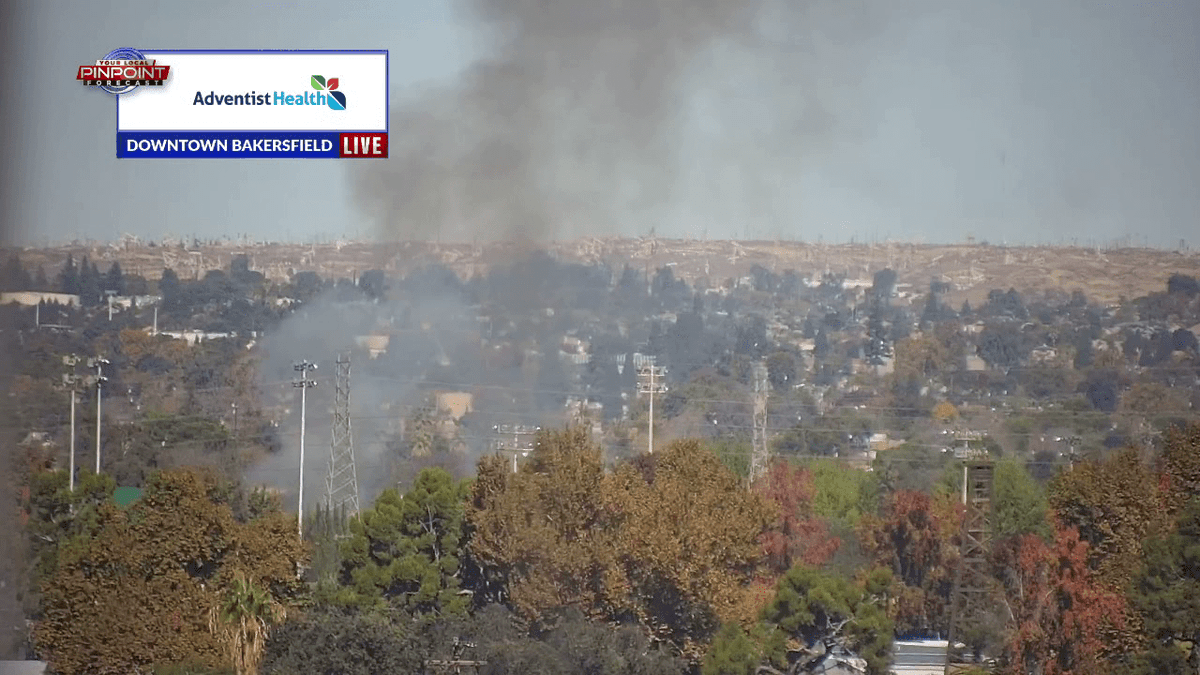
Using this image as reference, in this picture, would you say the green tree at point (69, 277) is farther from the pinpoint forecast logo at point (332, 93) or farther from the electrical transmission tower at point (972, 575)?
the electrical transmission tower at point (972, 575)

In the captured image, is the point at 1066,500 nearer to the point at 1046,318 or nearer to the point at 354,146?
the point at 354,146

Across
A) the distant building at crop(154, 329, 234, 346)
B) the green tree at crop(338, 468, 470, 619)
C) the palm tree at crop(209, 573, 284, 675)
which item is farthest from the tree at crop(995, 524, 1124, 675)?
the distant building at crop(154, 329, 234, 346)

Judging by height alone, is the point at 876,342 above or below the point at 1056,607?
above

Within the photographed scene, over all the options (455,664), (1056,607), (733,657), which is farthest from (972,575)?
(455,664)

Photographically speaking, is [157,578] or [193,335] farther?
[193,335]

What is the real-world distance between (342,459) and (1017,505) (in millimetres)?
5723

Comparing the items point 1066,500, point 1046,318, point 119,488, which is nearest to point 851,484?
point 1066,500

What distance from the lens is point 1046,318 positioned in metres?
20.5

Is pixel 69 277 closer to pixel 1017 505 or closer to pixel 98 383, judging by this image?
pixel 98 383

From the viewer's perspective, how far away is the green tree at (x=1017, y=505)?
36.0 ft

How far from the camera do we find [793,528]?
1133cm

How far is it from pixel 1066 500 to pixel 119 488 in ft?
22.8

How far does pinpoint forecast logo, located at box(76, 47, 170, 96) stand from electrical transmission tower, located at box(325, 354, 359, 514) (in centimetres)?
393

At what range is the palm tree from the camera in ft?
26.6
